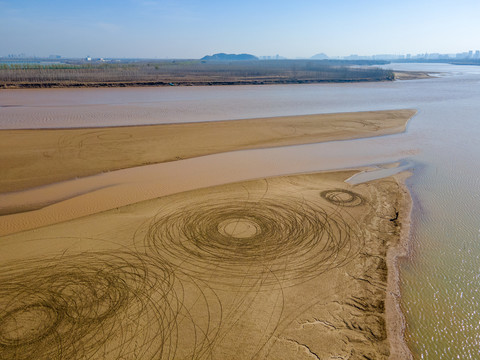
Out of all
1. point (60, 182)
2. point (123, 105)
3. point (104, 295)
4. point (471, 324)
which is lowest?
point (471, 324)

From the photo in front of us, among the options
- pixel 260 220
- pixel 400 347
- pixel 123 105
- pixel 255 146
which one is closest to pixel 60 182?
pixel 260 220

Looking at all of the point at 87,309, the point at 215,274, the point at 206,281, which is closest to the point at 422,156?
the point at 215,274

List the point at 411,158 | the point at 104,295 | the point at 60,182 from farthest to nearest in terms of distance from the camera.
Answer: the point at 411,158, the point at 60,182, the point at 104,295

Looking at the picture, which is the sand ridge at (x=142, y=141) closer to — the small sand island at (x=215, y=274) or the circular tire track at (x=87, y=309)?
the small sand island at (x=215, y=274)

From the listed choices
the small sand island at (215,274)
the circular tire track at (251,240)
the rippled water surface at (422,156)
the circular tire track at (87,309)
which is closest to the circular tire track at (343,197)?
the small sand island at (215,274)

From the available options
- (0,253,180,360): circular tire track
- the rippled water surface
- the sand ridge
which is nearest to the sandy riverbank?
(0,253,180,360): circular tire track

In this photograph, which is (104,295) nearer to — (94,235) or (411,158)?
(94,235)
